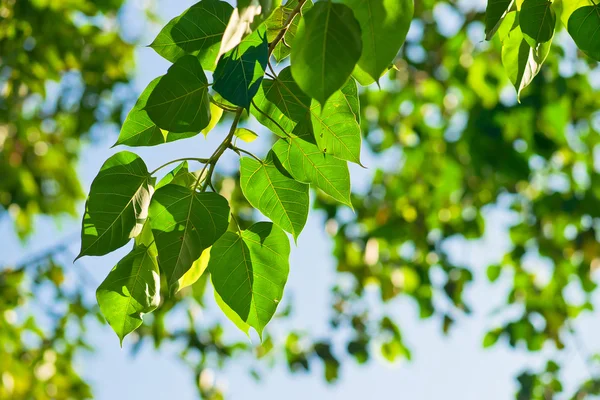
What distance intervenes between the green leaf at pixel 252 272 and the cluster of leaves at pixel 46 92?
192 cm

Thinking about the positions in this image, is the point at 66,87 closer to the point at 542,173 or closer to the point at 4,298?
the point at 4,298

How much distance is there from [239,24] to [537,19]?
0.74 feet

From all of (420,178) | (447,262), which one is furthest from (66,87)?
(447,262)

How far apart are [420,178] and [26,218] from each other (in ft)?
5.80

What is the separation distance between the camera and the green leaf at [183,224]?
470 mm

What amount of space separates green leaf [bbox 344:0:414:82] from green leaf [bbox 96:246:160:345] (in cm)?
25

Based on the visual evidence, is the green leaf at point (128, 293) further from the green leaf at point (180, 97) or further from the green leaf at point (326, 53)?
the green leaf at point (326, 53)

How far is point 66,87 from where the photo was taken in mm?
2992

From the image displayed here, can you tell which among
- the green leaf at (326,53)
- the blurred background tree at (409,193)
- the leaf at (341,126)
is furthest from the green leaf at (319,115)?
the blurred background tree at (409,193)

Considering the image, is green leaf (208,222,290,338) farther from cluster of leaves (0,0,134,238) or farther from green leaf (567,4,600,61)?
cluster of leaves (0,0,134,238)

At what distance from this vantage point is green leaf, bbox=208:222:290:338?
0.52 metres

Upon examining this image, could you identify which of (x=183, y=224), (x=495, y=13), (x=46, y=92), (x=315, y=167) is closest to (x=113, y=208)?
(x=183, y=224)

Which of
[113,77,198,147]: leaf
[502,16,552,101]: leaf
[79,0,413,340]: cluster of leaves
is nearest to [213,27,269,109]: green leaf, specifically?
[79,0,413,340]: cluster of leaves

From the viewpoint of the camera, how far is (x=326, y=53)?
38 centimetres
